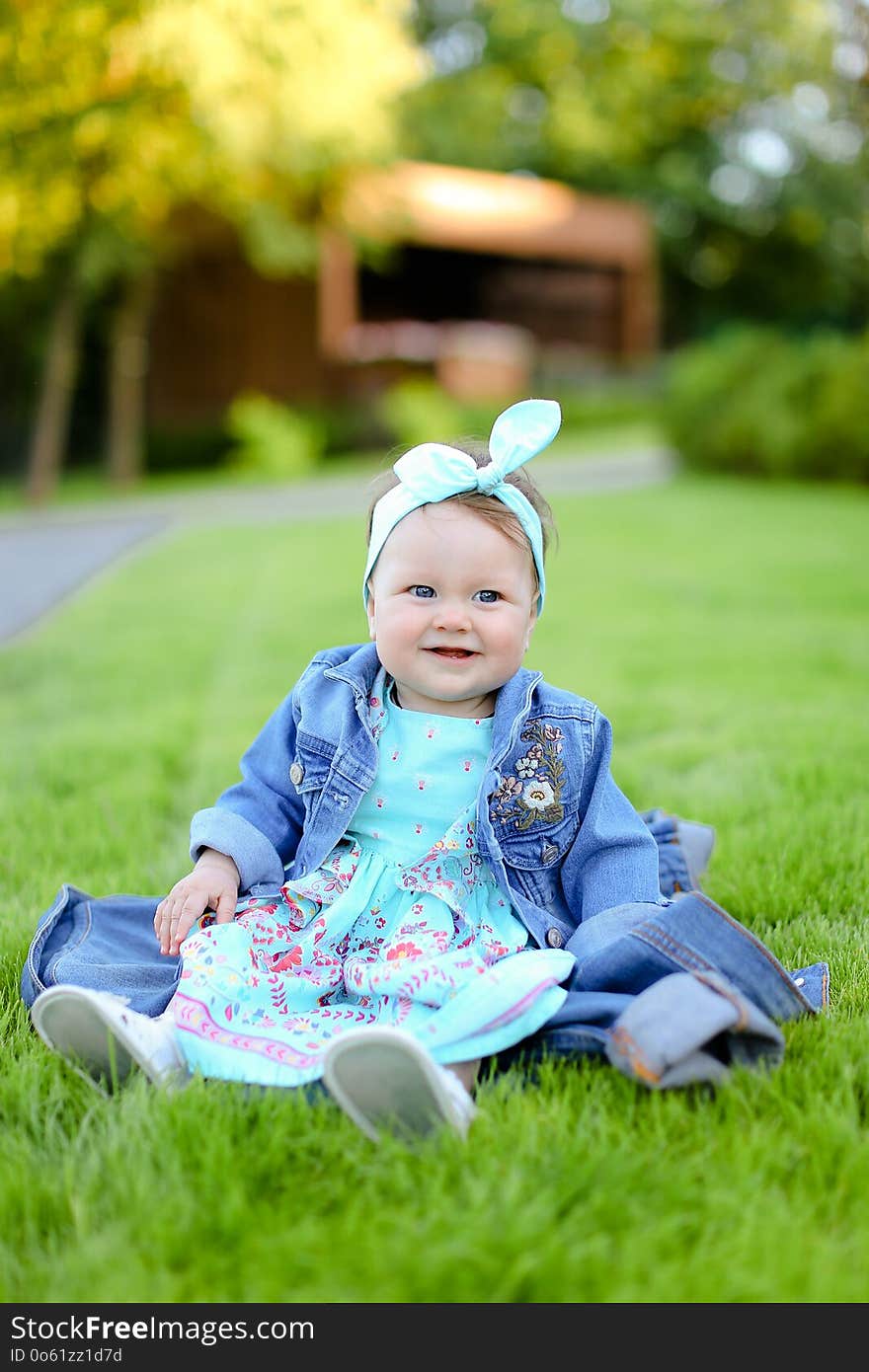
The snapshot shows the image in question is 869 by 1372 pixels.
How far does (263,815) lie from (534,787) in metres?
0.52

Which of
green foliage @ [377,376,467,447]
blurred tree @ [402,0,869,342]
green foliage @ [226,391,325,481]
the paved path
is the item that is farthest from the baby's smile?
blurred tree @ [402,0,869,342]

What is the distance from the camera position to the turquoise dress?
191 centimetres

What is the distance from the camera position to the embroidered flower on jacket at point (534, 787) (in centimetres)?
227

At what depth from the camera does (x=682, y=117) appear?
31625 mm

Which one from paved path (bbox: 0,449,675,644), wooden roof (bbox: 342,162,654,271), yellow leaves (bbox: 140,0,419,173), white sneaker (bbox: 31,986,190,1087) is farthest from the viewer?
wooden roof (bbox: 342,162,654,271)

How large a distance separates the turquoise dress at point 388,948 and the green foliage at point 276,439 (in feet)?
52.5

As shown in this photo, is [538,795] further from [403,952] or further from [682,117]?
[682,117]

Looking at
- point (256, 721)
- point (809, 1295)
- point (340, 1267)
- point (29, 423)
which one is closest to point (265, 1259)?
point (340, 1267)

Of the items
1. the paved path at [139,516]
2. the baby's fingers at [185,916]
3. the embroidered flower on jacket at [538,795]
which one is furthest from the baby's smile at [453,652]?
the paved path at [139,516]

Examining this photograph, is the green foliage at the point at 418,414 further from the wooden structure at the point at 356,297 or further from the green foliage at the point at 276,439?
the green foliage at the point at 276,439

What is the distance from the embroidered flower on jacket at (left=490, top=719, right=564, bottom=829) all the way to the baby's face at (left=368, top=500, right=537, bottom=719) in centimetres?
14

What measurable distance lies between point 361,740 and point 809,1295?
1.21 meters

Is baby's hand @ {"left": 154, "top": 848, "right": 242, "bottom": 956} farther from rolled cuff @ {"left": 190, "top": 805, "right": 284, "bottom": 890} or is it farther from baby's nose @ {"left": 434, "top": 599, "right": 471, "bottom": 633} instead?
baby's nose @ {"left": 434, "top": 599, "right": 471, "bottom": 633}

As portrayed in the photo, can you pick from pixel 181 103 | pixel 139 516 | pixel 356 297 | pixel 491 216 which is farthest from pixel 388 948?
pixel 356 297
